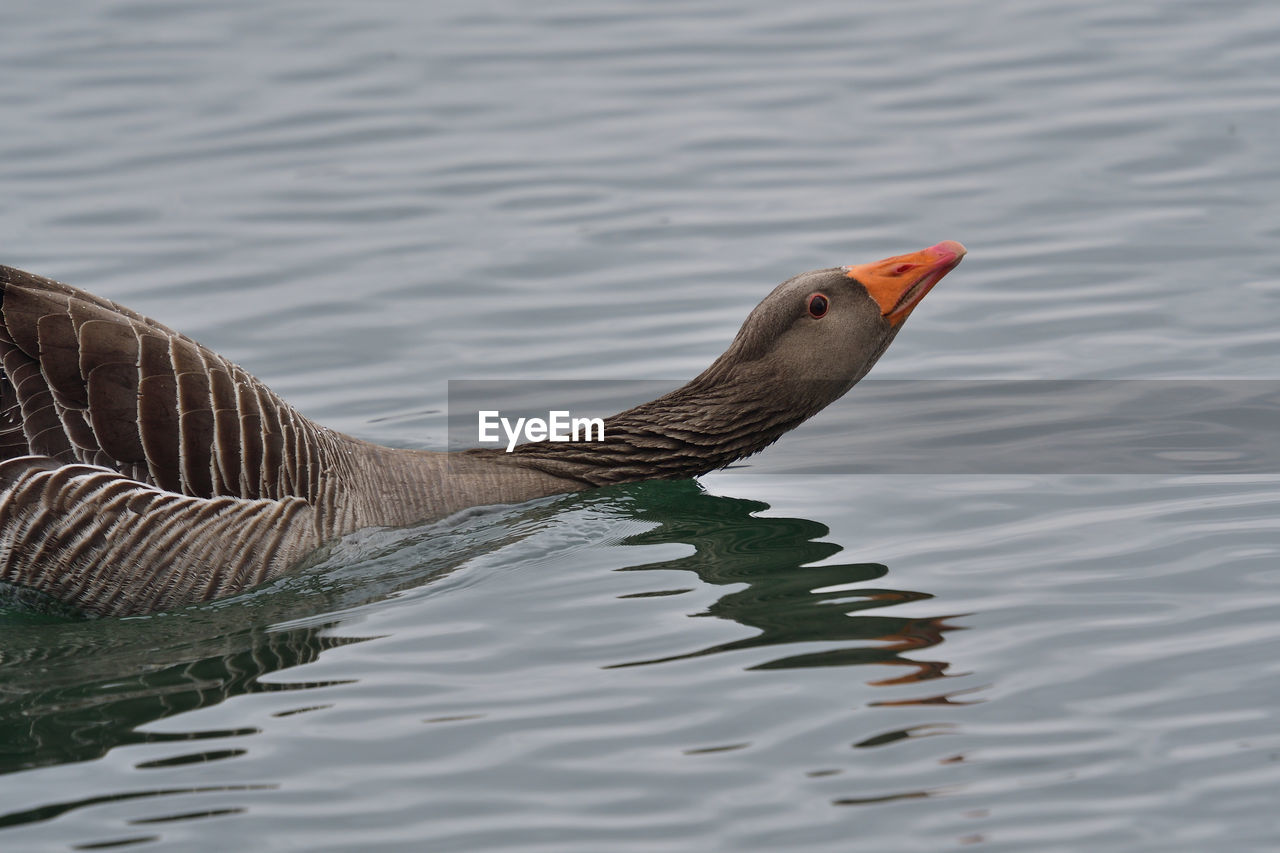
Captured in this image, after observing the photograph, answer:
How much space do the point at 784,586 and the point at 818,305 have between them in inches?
77.0

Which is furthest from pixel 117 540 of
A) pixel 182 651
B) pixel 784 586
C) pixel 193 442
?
pixel 784 586

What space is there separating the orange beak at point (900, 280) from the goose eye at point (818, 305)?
20 centimetres

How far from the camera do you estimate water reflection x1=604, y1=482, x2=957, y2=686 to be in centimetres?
793

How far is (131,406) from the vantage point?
902 centimetres

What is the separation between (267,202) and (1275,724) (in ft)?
38.7

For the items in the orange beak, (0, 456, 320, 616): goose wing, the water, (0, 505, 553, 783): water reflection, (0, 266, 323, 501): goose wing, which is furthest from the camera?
the orange beak

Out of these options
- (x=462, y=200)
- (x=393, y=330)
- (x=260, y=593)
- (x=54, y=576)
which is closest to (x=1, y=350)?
(x=54, y=576)

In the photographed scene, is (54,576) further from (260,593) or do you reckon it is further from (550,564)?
(550,564)

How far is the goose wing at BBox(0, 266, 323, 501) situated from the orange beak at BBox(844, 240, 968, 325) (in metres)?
3.48

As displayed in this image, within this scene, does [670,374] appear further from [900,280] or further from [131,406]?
[131,406]


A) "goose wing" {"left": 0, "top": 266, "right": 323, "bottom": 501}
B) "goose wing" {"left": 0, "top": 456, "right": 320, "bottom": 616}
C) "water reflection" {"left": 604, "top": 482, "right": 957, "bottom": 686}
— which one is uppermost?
"goose wing" {"left": 0, "top": 266, "right": 323, "bottom": 501}

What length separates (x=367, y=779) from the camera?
22.6 feet

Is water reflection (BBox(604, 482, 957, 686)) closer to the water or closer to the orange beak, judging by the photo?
the water

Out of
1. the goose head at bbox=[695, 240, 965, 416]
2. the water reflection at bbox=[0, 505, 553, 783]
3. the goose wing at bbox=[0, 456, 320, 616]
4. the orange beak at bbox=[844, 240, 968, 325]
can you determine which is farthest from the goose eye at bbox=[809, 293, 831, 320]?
the goose wing at bbox=[0, 456, 320, 616]
